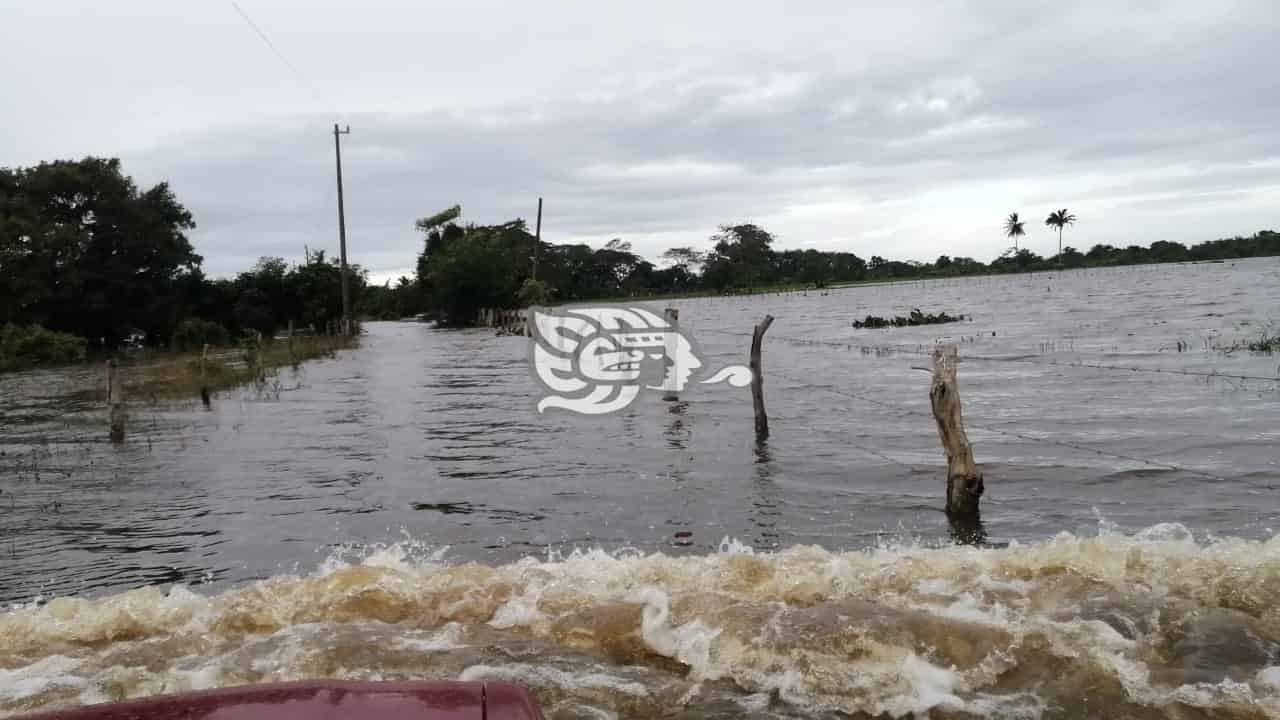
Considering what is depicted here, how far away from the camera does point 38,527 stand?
1052 cm

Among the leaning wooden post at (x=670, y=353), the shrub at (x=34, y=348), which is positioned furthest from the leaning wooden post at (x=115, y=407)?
the shrub at (x=34, y=348)

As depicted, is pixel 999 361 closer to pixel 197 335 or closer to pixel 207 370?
pixel 207 370

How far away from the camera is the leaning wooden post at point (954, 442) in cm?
958

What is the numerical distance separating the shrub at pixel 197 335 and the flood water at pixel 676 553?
16513 mm

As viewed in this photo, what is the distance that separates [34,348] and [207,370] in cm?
952

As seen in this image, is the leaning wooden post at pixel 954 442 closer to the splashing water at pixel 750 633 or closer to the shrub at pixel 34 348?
the splashing water at pixel 750 633

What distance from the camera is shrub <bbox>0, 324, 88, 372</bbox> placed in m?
29.0

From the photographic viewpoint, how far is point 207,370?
24453 millimetres

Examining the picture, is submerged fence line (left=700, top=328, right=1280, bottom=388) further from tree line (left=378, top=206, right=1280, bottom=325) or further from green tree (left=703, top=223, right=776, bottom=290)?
green tree (left=703, top=223, right=776, bottom=290)

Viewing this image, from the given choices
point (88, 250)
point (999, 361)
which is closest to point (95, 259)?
point (88, 250)

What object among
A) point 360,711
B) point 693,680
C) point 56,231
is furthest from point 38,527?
point 56,231

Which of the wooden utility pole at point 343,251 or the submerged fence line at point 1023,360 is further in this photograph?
the wooden utility pole at point 343,251

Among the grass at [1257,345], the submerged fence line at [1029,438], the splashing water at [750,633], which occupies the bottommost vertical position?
the splashing water at [750,633]

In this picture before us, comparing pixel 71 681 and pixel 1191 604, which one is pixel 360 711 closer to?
pixel 71 681
